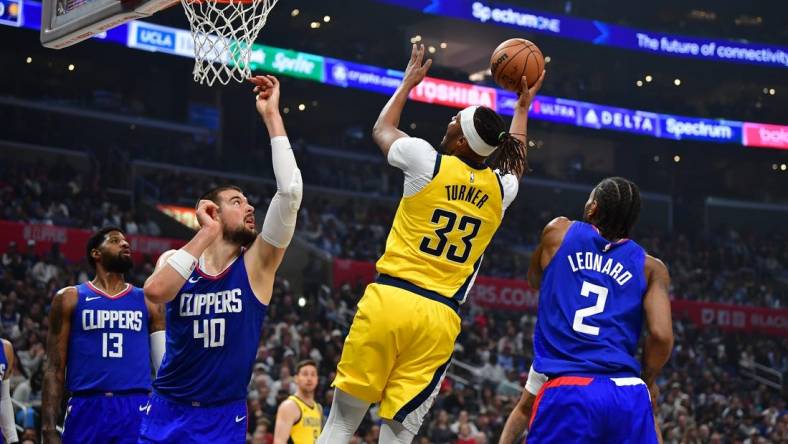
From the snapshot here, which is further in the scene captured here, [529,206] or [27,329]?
[529,206]

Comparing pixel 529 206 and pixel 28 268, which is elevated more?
pixel 529 206

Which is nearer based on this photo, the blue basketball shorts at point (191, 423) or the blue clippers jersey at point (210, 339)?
the blue basketball shorts at point (191, 423)

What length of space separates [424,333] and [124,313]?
7.82 feet

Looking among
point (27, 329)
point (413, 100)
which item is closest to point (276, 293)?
point (27, 329)

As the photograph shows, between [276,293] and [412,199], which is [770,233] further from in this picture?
[412,199]

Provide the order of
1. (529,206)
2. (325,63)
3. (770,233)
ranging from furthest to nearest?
(770,233) → (529,206) → (325,63)

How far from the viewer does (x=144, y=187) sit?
26.0m

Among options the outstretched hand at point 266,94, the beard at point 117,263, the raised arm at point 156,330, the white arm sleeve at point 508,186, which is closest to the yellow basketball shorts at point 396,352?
the white arm sleeve at point 508,186

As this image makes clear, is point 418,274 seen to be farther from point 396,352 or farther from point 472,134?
point 472,134

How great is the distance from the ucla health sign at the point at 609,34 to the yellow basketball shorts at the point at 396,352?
82.4 ft

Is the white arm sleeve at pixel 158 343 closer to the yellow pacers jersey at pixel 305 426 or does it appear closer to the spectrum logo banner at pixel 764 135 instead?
the yellow pacers jersey at pixel 305 426

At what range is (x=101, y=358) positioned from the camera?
6242 millimetres

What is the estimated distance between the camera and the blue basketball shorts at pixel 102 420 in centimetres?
611

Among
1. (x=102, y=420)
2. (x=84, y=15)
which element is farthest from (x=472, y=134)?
(x=84, y=15)
